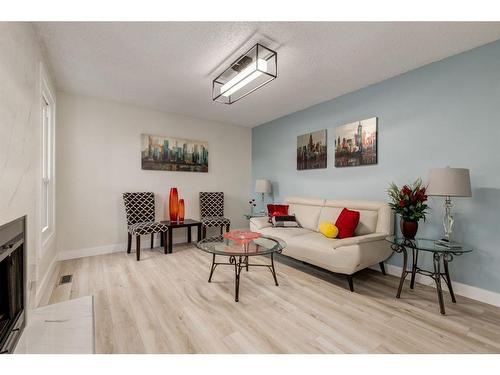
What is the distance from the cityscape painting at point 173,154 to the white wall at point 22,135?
188 cm

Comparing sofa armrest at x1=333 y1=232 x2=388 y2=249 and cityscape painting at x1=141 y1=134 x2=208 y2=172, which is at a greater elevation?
cityscape painting at x1=141 y1=134 x2=208 y2=172

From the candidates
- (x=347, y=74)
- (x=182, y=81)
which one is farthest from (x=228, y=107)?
(x=347, y=74)

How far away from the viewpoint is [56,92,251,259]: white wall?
3.46m

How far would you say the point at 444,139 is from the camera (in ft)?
8.24

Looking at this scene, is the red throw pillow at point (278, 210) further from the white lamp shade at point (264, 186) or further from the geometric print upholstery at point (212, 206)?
the geometric print upholstery at point (212, 206)

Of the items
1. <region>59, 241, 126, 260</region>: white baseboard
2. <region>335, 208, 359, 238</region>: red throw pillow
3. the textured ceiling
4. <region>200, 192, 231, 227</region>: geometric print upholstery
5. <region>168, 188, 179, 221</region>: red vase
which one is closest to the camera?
the textured ceiling

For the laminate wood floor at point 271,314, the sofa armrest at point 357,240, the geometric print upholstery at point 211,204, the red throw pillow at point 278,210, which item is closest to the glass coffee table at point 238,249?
the laminate wood floor at point 271,314

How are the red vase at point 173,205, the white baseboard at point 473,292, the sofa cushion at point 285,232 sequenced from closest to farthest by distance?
the white baseboard at point 473,292, the sofa cushion at point 285,232, the red vase at point 173,205

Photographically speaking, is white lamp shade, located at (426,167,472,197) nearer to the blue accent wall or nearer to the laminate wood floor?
the blue accent wall

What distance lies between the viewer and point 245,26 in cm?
202

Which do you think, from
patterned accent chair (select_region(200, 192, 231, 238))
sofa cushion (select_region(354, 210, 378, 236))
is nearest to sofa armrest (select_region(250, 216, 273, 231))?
patterned accent chair (select_region(200, 192, 231, 238))

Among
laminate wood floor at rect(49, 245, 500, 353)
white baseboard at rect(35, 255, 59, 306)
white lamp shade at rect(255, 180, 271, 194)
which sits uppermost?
white lamp shade at rect(255, 180, 271, 194)

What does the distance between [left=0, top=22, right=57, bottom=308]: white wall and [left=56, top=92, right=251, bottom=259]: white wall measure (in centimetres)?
125

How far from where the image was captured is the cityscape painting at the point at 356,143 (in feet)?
10.3
